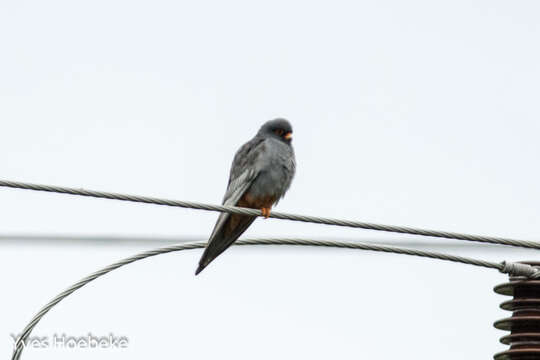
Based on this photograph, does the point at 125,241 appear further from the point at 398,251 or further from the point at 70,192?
the point at 398,251

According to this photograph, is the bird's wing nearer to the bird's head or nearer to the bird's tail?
the bird's tail

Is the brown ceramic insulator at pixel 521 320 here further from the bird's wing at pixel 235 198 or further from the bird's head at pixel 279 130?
the bird's head at pixel 279 130

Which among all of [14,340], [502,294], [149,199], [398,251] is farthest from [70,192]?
[502,294]

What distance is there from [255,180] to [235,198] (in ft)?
0.72

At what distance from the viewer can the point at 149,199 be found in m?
9.27

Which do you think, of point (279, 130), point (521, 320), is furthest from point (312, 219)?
point (279, 130)

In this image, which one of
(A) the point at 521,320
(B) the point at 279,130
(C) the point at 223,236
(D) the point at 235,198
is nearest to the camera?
(A) the point at 521,320

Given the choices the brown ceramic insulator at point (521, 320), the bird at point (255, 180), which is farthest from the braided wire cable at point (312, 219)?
the bird at point (255, 180)

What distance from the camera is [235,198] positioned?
12.2 metres

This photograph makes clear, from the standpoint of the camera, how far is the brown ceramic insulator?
8547 mm

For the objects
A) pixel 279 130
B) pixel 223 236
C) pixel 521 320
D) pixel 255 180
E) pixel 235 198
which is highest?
pixel 279 130

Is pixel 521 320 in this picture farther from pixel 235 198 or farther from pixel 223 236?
pixel 235 198

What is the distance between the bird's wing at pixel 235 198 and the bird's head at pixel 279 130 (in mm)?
161

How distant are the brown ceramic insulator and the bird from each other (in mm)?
3244
